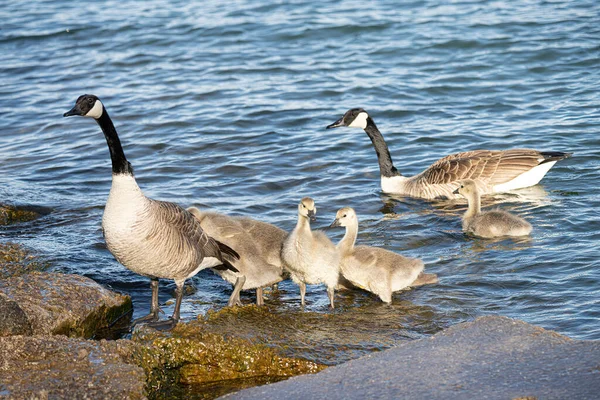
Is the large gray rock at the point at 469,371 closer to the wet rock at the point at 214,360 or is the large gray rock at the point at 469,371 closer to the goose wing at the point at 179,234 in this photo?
the wet rock at the point at 214,360

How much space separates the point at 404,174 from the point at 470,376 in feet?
26.6

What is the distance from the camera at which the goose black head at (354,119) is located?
497 inches

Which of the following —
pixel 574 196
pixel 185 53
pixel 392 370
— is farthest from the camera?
pixel 185 53

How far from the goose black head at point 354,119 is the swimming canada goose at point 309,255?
17.3 ft

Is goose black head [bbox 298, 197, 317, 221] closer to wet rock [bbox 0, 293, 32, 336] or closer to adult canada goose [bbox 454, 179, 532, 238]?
wet rock [bbox 0, 293, 32, 336]

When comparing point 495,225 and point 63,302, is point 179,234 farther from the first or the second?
point 495,225

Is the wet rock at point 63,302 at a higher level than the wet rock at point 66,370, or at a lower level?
lower

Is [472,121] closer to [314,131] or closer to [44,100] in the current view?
[314,131]

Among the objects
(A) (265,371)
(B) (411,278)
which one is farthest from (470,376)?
(B) (411,278)

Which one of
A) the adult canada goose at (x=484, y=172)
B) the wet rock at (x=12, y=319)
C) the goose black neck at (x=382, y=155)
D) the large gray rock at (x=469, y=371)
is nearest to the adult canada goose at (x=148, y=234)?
the wet rock at (x=12, y=319)

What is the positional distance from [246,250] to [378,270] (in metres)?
1.21

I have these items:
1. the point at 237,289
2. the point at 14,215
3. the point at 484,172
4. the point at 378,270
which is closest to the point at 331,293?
the point at 378,270

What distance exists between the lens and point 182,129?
1497 cm

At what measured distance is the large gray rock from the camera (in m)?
4.91
